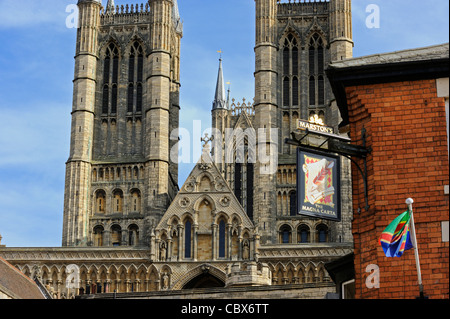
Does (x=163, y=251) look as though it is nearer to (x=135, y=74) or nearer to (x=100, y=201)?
(x=100, y=201)

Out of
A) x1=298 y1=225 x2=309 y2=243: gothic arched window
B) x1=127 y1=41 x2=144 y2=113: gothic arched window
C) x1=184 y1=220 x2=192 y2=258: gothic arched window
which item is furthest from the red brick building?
x1=127 y1=41 x2=144 y2=113: gothic arched window

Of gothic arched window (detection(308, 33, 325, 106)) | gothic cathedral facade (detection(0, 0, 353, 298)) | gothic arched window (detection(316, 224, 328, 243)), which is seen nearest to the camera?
gothic cathedral facade (detection(0, 0, 353, 298))

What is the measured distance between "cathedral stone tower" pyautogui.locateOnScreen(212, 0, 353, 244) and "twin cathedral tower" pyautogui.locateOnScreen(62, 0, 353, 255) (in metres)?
0.07

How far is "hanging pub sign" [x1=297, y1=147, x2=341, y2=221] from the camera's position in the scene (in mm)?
23453

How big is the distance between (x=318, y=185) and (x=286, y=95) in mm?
49844

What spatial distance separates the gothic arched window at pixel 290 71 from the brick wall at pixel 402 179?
49.2 metres

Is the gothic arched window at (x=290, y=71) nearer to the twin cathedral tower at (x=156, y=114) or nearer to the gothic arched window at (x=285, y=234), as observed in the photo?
the twin cathedral tower at (x=156, y=114)

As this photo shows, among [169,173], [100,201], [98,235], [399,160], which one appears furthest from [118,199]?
[399,160]

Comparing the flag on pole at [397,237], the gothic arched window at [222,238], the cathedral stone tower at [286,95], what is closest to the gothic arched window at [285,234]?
the cathedral stone tower at [286,95]

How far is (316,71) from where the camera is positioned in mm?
73812

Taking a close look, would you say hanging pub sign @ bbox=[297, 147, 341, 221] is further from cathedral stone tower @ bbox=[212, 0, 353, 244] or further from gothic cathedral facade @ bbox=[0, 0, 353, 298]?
cathedral stone tower @ bbox=[212, 0, 353, 244]

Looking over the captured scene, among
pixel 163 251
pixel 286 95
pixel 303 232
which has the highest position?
pixel 286 95

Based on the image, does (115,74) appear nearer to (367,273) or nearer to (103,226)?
(103,226)

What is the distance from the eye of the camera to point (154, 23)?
7431cm
